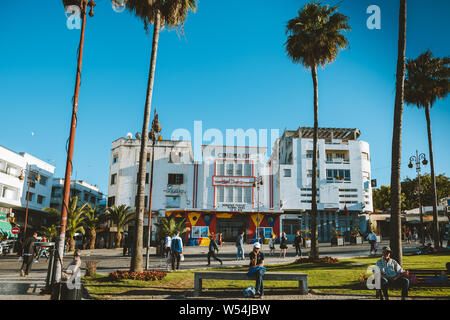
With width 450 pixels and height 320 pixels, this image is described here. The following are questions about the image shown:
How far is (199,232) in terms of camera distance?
37875 mm

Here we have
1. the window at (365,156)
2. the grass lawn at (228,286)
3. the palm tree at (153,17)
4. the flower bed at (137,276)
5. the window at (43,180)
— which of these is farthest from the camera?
the window at (365,156)

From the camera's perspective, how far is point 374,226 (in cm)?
4775

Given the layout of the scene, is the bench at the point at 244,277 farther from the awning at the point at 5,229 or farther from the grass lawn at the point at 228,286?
the awning at the point at 5,229

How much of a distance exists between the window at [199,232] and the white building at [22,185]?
57.6 ft

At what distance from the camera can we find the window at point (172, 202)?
136ft

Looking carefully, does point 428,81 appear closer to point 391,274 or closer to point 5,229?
point 391,274

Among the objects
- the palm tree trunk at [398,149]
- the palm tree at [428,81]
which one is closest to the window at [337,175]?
the palm tree at [428,81]

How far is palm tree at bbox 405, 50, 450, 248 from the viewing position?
22938 millimetres

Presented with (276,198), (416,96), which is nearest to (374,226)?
(276,198)

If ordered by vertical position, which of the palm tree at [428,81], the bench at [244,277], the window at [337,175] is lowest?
the bench at [244,277]

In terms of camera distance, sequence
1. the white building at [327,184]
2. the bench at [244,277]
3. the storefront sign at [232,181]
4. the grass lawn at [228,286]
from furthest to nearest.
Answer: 1. the white building at [327,184]
2. the storefront sign at [232,181]
3. the grass lawn at [228,286]
4. the bench at [244,277]

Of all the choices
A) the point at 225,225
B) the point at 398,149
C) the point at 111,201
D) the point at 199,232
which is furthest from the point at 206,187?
the point at 398,149

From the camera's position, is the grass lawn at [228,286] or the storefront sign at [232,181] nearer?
the grass lawn at [228,286]

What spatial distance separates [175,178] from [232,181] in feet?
23.9
